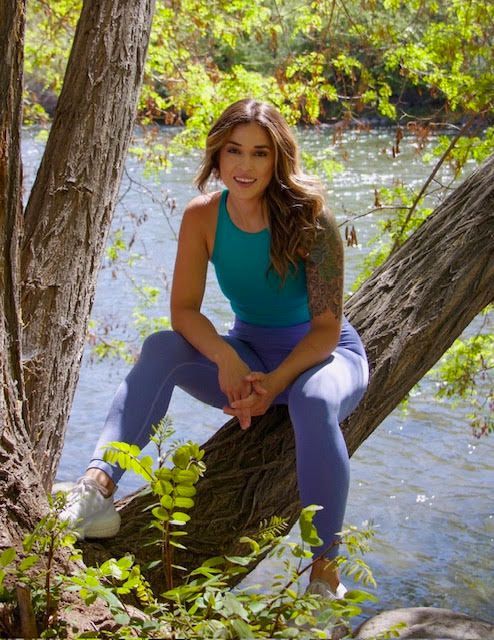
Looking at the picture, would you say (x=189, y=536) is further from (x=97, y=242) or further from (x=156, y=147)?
(x=156, y=147)

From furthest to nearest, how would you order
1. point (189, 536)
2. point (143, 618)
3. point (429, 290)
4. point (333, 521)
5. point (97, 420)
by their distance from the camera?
point (97, 420) → point (429, 290) → point (189, 536) → point (333, 521) → point (143, 618)

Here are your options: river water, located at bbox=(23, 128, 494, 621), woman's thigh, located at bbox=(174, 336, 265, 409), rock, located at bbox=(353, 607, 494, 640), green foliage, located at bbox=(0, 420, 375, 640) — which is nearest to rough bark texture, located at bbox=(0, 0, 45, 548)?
green foliage, located at bbox=(0, 420, 375, 640)

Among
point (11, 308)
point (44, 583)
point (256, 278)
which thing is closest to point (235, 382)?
point (256, 278)

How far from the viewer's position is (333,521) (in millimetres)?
2531

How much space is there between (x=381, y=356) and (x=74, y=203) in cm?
100

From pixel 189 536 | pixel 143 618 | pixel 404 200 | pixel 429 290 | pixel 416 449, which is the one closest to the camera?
pixel 143 618

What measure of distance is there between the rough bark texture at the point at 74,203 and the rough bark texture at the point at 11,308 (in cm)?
42

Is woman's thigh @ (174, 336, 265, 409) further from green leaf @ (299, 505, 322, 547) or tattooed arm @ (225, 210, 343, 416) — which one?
green leaf @ (299, 505, 322, 547)

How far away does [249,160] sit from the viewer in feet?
9.33

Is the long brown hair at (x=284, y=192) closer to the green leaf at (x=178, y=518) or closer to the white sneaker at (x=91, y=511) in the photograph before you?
the white sneaker at (x=91, y=511)

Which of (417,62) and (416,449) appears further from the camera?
(416,449)

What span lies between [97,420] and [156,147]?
2351 millimetres

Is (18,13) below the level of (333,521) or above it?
above

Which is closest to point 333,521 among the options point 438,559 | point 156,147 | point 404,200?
point 438,559
